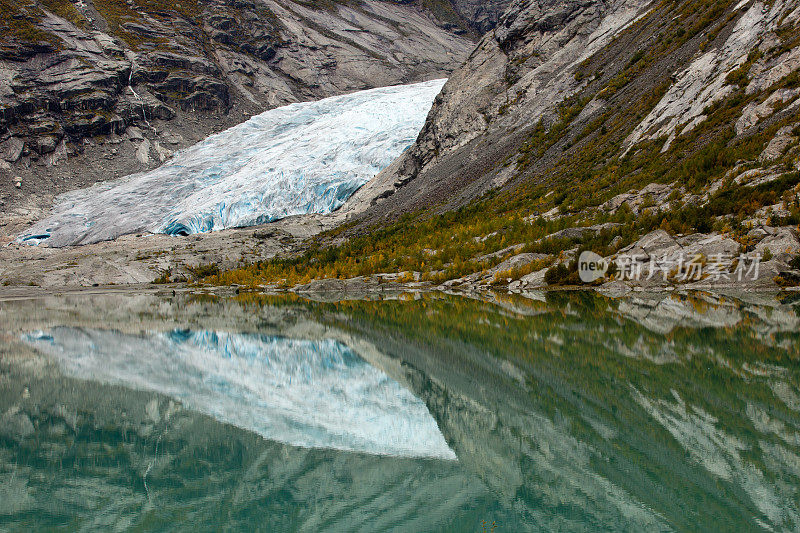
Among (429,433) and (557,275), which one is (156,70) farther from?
(429,433)

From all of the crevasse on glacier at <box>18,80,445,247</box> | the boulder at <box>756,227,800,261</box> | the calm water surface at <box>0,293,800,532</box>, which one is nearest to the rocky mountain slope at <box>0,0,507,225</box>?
the crevasse on glacier at <box>18,80,445,247</box>

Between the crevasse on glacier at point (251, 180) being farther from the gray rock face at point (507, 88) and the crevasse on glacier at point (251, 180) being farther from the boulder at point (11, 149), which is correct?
the boulder at point (11, 149)

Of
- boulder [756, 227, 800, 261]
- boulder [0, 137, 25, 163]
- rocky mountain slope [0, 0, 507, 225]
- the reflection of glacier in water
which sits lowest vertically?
boulder [0, 137, 25, 163]

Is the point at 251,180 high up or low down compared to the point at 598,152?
down

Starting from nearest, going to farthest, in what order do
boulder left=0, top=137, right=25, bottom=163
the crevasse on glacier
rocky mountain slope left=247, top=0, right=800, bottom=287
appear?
rocky mountain slope left=247, top=0, right=800, bottom=287
the crevasse on glacier
boulder left=0, top=137, right=25, bottom=163

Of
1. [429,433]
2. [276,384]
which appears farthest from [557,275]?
[429,433]

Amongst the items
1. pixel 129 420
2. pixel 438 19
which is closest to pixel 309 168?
pixel 129 420

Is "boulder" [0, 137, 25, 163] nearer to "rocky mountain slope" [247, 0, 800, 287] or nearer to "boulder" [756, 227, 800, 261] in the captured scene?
"rocky mountain slope" [247, 0, 800, 287]
